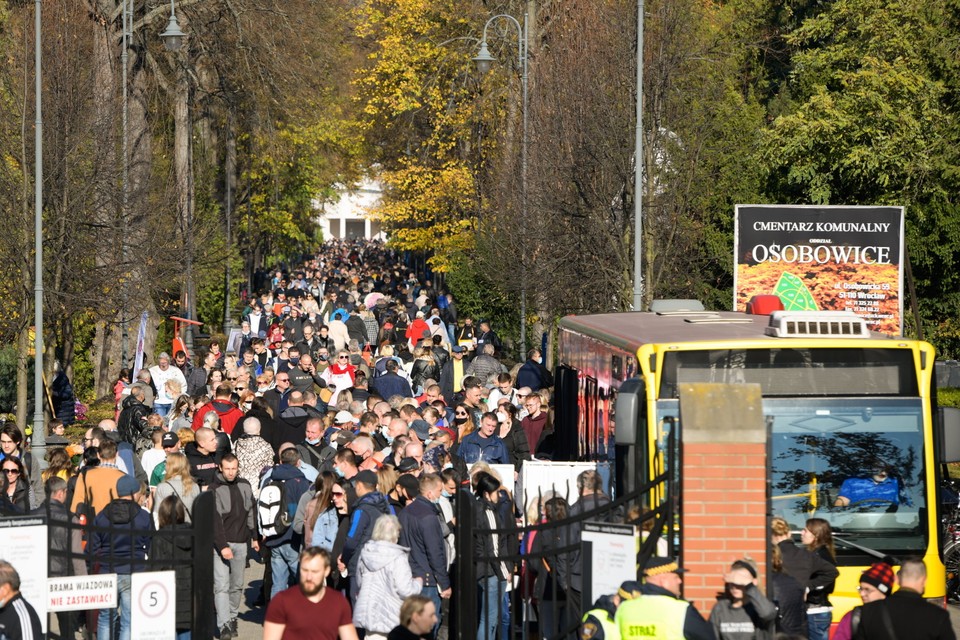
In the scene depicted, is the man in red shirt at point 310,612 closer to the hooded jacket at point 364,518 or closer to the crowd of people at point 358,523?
the crowd of people at point 358,523

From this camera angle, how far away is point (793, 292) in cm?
2223

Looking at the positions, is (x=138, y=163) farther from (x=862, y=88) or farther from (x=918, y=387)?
(x=918, y=387)

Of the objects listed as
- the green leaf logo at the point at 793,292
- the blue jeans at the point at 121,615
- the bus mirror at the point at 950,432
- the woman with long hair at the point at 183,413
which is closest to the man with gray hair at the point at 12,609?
the blue jeans at the point at 121,615

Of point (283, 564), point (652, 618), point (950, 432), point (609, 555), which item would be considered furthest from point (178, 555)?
point (950, 432)

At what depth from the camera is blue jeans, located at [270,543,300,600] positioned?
12984mm

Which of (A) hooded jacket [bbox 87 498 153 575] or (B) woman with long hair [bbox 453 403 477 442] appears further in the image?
(B) woman with long hair [bbox 453 403 477 442]

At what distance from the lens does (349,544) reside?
11.6 m

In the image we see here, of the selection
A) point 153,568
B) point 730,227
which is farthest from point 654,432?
point 730,227

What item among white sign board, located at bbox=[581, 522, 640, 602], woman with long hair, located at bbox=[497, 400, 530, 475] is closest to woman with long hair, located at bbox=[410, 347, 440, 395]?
woman with long hair, located at bbox=[497, 400, 530, 475]

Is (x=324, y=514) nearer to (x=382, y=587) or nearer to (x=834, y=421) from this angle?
(x=382, y=587)

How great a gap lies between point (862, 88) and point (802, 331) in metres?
21.9

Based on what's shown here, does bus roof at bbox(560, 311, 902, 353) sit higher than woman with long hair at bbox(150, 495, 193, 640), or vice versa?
bus roof at bbox(560, 311, 902, 353)

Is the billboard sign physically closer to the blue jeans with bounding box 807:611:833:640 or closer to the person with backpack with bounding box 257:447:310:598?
the person with backpack with bounding box 257:447:310:598

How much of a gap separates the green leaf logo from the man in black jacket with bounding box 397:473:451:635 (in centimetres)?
1158
